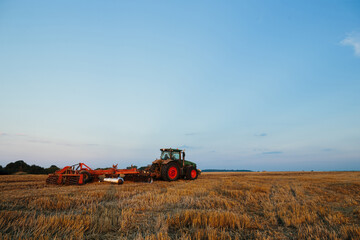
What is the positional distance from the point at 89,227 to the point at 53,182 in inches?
389

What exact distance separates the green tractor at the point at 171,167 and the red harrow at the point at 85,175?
1232 millimetres

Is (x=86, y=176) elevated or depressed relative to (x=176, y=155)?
depressed

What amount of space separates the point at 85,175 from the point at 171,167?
18.8 ft

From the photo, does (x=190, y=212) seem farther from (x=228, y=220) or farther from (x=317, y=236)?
(x=317, y=236)

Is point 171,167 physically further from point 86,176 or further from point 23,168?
point 23,168

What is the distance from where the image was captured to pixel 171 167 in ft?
48.1

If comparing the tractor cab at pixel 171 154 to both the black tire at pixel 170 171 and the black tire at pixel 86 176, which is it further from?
the black tire at pixel 86 176

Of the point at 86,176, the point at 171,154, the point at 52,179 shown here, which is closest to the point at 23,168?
the point at 52,179

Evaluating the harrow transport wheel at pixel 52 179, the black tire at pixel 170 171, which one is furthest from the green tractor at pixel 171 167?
the harrow transport wheel at pixel 52 179

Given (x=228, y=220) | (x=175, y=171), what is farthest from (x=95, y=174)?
(x=228, y=220)

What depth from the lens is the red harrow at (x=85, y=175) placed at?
37.9 feet

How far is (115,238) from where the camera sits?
10.7ft

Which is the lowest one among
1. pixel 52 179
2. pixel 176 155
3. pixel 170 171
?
pixel 52 179

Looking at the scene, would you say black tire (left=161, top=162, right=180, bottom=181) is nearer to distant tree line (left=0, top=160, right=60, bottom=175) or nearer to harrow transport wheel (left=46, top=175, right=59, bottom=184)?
harrow transport wheel (left=46, top=175, right=59, bottom=184)
